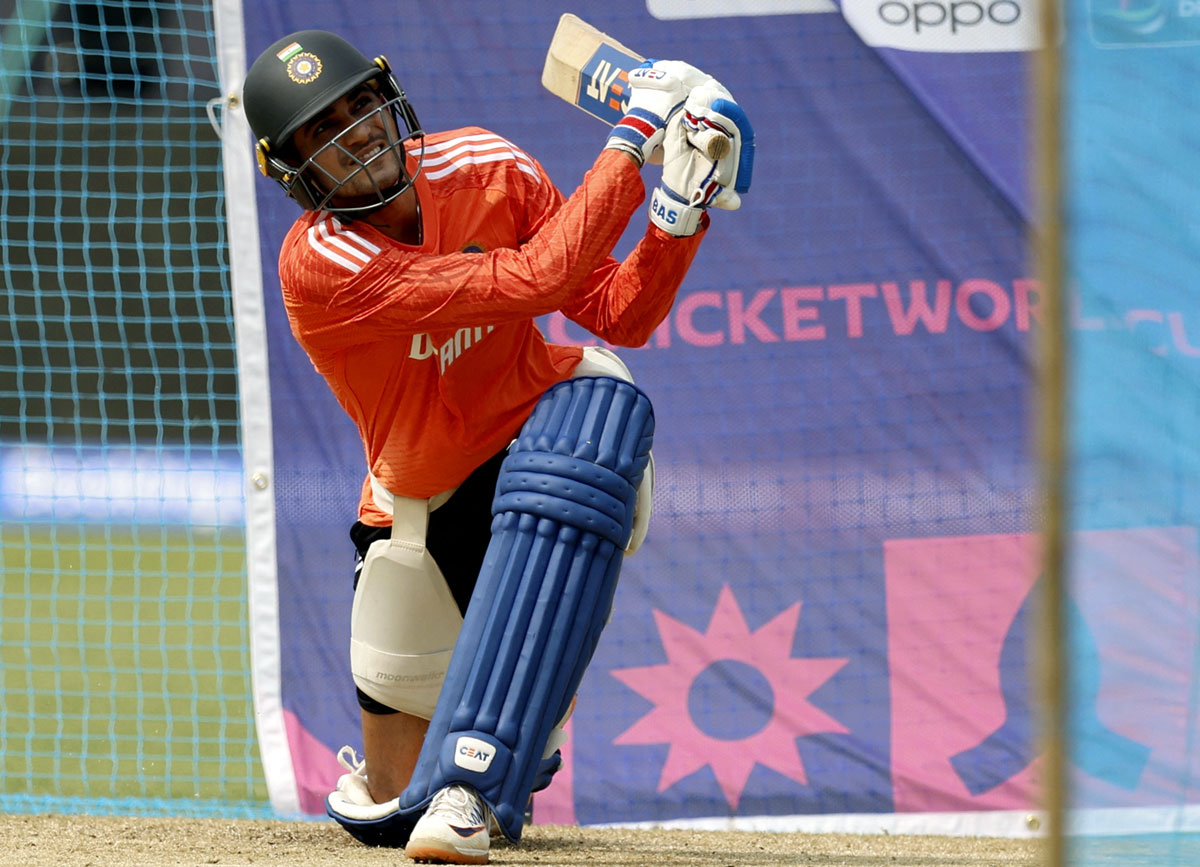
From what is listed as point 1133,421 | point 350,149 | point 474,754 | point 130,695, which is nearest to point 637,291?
point 350,149

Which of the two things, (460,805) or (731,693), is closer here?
(460,805)

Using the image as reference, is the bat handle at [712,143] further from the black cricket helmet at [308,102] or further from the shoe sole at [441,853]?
the shoe sole at [441,853]

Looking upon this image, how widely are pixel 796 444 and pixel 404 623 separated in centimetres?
120

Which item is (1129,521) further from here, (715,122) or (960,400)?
(960,400)

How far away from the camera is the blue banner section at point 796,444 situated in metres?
3.25

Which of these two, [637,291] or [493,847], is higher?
[637,291]

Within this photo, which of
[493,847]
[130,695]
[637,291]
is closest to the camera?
[637,291]

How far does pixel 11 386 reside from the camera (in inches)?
236

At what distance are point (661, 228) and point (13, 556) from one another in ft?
14.0

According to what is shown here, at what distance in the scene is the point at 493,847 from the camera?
2693 mm

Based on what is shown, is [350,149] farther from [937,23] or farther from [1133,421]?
[937,23]

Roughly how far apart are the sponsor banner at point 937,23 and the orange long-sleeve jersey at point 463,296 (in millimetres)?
1096

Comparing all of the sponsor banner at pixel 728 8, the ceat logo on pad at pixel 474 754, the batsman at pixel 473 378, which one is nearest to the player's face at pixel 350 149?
the batsman at pixel 473 378

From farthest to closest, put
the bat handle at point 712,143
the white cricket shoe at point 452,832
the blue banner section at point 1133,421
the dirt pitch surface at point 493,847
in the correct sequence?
the dirt pitch surface at point 493,847 → the bat handle at point 712,143 → the white cricket shoe at point 452,832 → the blue banner section at point 1133,421
